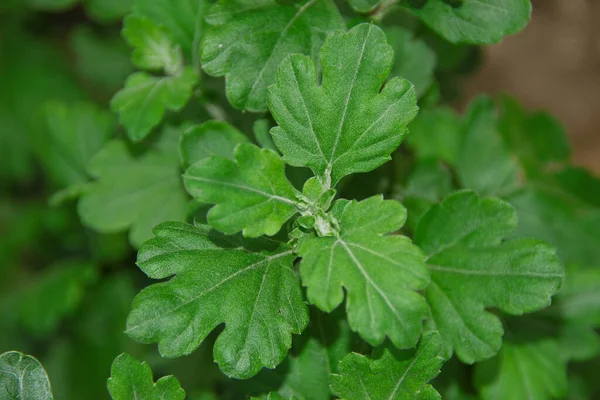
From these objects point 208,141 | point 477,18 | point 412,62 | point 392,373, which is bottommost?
point 392,373

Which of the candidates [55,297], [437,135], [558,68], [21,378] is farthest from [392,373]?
[558,68]

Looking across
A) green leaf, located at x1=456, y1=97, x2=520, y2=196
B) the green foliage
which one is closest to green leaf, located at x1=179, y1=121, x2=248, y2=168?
the green foliage

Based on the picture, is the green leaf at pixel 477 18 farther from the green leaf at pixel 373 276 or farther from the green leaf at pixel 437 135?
the green leaf at pixel 437 135

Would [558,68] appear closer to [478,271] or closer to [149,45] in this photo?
[478,271]

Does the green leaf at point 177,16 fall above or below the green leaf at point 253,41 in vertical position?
below

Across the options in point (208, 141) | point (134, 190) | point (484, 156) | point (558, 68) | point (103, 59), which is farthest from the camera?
point (558, 68)

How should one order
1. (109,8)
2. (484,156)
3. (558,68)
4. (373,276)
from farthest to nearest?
(558,68)
(109,8)
(484,156)
(373,276)

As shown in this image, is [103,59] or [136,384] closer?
[136,384]

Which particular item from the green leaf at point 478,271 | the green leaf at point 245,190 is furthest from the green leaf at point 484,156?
the green leaf at point 245,190

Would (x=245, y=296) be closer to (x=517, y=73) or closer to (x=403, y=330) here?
(x=403, y=330)
